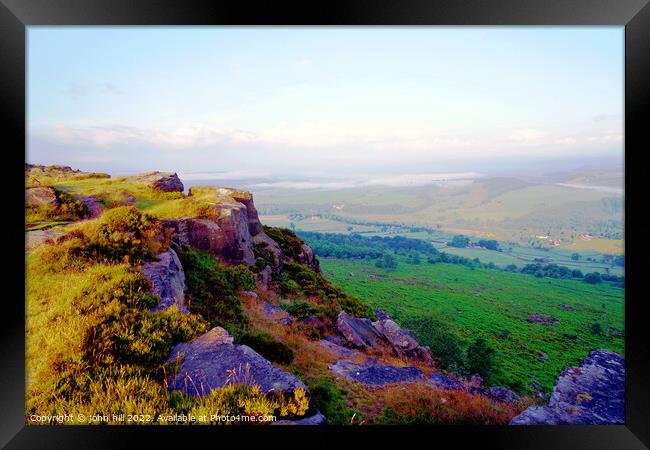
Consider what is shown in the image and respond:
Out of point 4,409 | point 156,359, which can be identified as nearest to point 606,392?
point 156,359

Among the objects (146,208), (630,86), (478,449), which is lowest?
(478,449)

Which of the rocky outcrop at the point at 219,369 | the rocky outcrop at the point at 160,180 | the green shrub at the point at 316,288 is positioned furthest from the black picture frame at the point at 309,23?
the green shrub at the point at 316,288

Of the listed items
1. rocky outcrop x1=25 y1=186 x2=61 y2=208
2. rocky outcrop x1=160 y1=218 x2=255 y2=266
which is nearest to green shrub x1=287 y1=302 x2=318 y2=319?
rocky outcrop x1=160 y1=218 x2=255 y2=266

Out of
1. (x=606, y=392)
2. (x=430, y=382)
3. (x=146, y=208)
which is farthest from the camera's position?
(x=146, y=208)

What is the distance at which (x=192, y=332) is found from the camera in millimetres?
5586

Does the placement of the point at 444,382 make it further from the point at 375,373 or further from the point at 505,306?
the point at 505,306

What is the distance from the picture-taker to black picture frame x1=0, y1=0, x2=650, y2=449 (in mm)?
5141

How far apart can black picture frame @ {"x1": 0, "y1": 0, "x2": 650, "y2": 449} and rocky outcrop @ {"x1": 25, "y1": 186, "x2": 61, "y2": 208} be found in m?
1.37

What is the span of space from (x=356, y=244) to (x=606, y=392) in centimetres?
670

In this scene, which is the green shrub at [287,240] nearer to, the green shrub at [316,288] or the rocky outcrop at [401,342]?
the green shrub at [316,288]

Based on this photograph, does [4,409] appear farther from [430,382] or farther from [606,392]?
[606,392]

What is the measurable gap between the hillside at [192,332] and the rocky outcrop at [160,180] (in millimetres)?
52

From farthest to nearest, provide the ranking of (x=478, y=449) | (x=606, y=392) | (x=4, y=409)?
(x=606, y=392)
(x=478, y=449)
(x=4, y=409)

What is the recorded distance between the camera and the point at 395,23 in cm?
537
